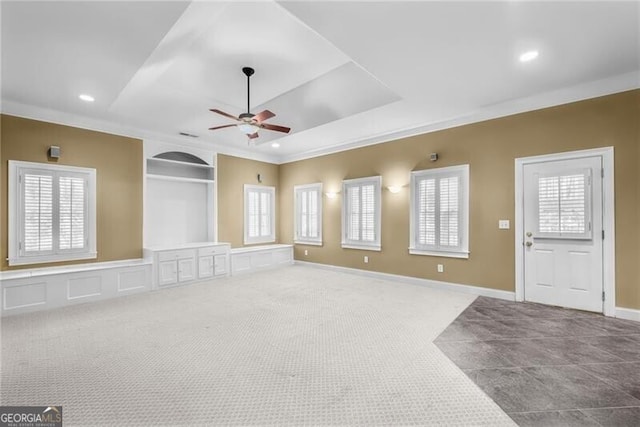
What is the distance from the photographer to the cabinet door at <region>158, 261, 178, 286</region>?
17.2 feet

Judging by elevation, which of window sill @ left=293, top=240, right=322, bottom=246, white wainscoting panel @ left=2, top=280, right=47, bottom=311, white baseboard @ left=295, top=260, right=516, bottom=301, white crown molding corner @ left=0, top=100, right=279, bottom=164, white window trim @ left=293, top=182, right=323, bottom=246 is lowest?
white baseboard @ left=295, top=260, right=516, bottom=301

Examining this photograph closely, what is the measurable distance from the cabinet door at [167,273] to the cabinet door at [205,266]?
48 cm

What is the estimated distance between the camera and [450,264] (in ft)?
16.4

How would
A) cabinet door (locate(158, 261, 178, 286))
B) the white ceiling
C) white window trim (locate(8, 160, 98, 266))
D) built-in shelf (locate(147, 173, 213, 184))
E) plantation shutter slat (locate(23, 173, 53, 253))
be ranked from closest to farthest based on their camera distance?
the white ceiling
white window trim (locate(8, 160, 98, 266))
plantation shutter slat (locate(23, 173, 53, 253))
cabinet door (locate(158, 261, 178, 286))
built-in shelf (locate(147, 173, 213, 184))

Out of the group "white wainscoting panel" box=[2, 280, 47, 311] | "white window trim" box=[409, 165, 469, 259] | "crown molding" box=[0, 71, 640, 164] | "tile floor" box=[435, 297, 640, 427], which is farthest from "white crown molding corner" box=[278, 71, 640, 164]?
"white wainscoting panel" box=[2, 280, 47, 311]

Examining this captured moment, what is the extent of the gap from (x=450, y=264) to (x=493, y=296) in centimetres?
78

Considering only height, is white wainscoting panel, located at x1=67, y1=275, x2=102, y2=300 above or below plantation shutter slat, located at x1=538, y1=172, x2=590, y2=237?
below

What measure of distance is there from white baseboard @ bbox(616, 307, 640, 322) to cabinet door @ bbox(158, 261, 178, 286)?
670cm

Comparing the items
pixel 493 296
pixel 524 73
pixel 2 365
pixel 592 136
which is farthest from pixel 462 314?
pixel 2 365

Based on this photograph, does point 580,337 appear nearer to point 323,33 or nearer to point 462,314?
point 462,314

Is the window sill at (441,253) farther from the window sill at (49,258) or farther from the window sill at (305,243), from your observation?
the window sill at (49,258)

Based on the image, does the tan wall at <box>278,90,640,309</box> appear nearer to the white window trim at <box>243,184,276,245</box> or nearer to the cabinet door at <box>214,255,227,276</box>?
the white window trim at <box>243,184,276,245</box>

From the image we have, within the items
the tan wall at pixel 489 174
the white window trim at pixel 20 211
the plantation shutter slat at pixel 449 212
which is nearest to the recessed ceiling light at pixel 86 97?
the white window trim at pixel 20 211

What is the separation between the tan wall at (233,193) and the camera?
6.66 m
